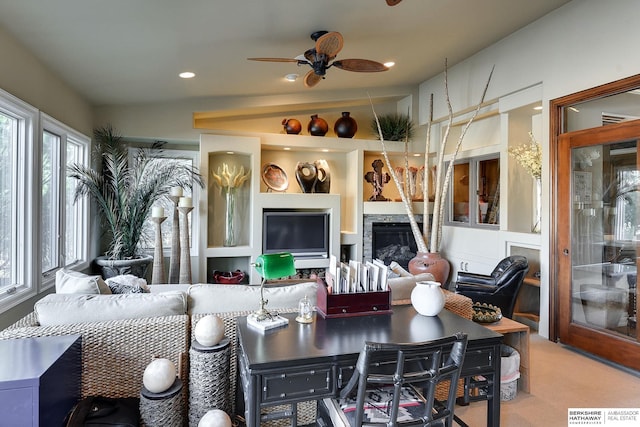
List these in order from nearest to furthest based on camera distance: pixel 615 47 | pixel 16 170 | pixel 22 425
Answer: pixel 22 425 < pixel 16 170 < pixel 615 47

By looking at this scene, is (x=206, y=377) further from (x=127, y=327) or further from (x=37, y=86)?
(x=37, y=86)

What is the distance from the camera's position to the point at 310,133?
6.14 meters

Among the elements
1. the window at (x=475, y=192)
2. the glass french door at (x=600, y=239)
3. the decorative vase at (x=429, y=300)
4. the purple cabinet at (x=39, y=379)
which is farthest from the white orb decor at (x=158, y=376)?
the window at (x=475, y=192)

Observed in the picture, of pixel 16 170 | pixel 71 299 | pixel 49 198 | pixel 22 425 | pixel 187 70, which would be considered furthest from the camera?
pixel 187 70

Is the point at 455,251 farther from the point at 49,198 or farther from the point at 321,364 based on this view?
the point at 49,198

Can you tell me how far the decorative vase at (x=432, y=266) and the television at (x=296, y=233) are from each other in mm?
1407

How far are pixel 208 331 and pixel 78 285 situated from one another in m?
0.96

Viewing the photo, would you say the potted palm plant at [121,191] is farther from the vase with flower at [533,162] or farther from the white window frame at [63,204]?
the vase with flower at [533,162]

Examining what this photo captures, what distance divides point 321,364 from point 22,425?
116cm

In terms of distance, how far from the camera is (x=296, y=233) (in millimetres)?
5871

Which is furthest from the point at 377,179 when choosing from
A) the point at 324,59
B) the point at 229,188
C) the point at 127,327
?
the point at 127,327

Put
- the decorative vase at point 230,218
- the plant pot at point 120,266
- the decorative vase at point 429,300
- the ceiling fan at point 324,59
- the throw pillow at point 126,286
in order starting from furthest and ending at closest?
the decorative vase at point 230,218 → the plant pot at point 120,266 → the ceiling fan at point 324,59 → the throw pillow at point 126,286 → the decorative vase at point 429,300

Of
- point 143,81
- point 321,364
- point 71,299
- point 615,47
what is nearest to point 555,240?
point 615,47

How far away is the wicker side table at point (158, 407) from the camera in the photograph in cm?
181
